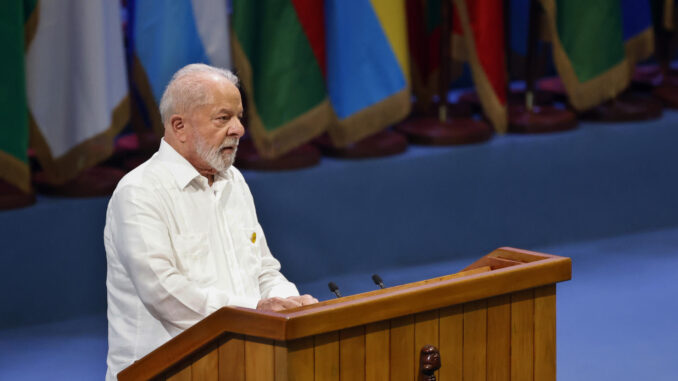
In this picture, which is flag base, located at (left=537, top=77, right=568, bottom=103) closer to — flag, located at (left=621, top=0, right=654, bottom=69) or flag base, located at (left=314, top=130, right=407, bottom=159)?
flag, located at (left=621, top=0, right=654, bottom=69)

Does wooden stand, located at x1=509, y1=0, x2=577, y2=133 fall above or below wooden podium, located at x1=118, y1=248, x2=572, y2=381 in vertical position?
above

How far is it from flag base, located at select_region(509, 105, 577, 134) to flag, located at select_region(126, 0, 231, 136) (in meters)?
1.49

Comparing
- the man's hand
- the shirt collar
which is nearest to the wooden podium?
the man's hand

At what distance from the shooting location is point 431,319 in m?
2.37

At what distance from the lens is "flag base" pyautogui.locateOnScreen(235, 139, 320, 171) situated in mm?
4945

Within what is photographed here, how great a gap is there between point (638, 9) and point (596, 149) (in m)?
0.88

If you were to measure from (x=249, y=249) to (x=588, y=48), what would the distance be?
325 centimetres

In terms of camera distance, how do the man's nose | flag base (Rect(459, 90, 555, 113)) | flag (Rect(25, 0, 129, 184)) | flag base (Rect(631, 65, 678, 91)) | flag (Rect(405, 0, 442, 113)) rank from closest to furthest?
the man's nose
flag (Rect(25, 0, 129, 184))
flag (Rect(405, 0, 442, 113))
flag base (Rect(459, 90, 555, 113))
flag base (Rect(631, 65, 678, 91))

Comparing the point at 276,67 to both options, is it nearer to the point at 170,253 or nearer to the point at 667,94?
the point at 667,94

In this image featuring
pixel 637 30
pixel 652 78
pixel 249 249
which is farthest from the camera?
pixel 652 78

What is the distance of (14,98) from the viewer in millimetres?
4324

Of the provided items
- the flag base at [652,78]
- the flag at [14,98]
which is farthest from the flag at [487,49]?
the flag at [14,98]

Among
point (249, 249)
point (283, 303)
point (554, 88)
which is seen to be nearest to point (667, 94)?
point (554, 88)

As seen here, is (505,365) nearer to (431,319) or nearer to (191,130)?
(431,319)
